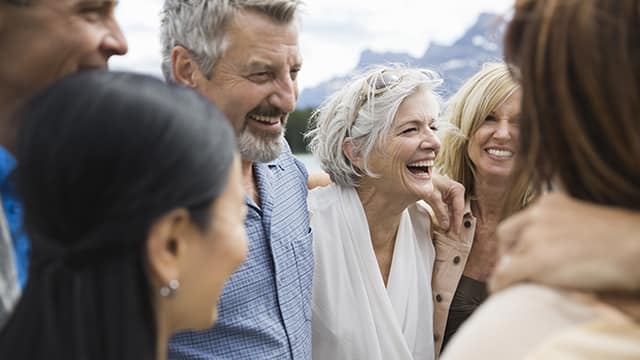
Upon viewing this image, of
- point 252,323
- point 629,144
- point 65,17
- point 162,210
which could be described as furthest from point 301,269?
point 629,144

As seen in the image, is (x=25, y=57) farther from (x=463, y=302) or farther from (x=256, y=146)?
(x=463, y=302)

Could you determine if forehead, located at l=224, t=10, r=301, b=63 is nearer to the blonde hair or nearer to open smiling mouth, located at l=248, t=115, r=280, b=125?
open smiling mouth, located at l=248, t=115, r=280, b=125

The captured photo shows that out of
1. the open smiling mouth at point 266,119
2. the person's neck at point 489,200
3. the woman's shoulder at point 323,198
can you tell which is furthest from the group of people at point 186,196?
the person's neck at point 489,200

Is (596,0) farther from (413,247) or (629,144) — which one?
(413,247)

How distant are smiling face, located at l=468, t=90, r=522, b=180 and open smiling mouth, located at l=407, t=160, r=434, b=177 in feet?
0.78

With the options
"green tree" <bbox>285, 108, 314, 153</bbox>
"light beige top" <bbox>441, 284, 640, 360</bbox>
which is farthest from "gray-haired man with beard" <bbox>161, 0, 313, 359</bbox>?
"green tree" <bbox>285, 108, 314, 153</bbox>

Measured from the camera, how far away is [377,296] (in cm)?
295

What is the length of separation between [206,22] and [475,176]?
1.59 meters

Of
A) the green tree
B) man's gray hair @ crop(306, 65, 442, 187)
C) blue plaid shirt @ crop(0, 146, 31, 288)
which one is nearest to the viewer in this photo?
blue plaid shirt @ crop(0, 146, 31, 288)

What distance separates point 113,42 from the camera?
1551mm

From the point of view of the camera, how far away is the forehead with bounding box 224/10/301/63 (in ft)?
7.49

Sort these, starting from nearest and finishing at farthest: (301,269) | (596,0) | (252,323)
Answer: (596,0), (252,323), (301,269)

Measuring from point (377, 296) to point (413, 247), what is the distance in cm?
30

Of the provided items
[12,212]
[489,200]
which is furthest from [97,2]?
[489,200]
